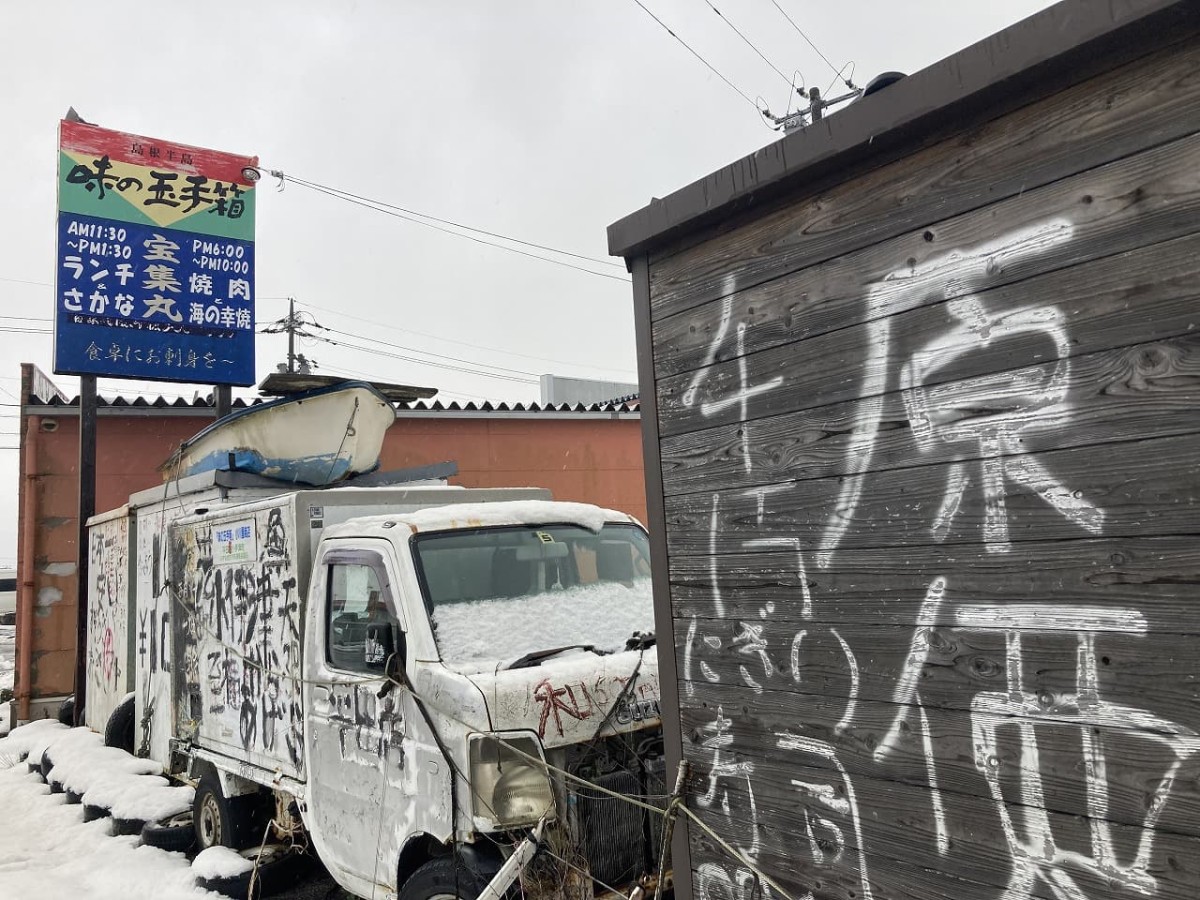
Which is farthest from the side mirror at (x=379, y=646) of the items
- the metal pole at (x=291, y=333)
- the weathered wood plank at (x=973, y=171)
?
the metal pole at (x=291, y=333)

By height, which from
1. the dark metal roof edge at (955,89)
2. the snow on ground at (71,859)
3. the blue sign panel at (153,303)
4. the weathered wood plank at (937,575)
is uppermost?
the blue sign panel at (153,303)

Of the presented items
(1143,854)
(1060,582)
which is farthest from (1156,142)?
(1143,854)

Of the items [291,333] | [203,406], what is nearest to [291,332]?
[291,333]

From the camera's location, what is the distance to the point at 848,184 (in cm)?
228

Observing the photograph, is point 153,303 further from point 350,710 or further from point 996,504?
point 996,504

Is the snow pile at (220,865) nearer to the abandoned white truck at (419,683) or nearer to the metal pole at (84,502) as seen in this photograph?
the abandoned white truck at (419,683)

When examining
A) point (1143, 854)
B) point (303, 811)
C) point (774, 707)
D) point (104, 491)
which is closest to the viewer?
point (1143, 854)

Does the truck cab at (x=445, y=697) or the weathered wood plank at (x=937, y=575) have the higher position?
A: the weathered wood plank at (x=937, y=575)

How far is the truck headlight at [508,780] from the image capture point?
3.45 meters

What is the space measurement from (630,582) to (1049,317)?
3.38 meters

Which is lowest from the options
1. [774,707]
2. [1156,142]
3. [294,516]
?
[774,707]

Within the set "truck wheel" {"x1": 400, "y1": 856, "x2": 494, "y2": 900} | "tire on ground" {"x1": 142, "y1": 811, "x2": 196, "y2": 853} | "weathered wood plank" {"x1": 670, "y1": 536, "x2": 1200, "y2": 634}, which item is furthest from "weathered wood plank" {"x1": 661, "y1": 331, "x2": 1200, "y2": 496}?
"tire on ground" {"x1": 142, "y1": 811, "x2": 196, "y2": 853}

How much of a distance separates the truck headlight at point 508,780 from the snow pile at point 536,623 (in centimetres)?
41

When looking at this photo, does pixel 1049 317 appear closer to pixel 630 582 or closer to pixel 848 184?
pixel 848 184
